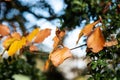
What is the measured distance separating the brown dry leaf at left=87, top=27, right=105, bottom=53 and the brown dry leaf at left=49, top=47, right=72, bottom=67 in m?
0.07

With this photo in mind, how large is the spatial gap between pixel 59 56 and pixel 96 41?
125 millimetres

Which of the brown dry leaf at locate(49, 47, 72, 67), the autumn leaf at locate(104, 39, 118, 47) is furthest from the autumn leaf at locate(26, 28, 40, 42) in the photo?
the autumn leaf at locate(104, 39, 118, 47)

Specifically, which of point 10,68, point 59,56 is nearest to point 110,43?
point 59,56

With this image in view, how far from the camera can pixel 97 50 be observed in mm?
838

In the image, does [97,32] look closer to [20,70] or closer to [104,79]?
[104,79]

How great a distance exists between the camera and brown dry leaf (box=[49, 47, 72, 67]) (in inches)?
33.9

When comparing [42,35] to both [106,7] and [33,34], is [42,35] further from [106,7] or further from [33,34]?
[106,7]

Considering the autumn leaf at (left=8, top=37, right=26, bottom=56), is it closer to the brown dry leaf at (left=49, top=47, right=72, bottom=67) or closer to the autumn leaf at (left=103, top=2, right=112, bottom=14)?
the brown dry leaf at (left=49, top=47, right=72, bottom=67)

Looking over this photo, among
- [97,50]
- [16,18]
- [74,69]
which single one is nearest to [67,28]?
[97,50]

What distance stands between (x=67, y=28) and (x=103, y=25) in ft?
1.50

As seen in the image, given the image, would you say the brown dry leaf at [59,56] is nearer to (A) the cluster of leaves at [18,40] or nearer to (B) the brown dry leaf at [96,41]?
(B) the brown dry leaf at [96,41]

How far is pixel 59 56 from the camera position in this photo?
872 mm

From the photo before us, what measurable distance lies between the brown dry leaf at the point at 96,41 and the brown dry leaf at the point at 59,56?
0.24ft

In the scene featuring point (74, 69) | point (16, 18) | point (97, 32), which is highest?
point (74, 69)
